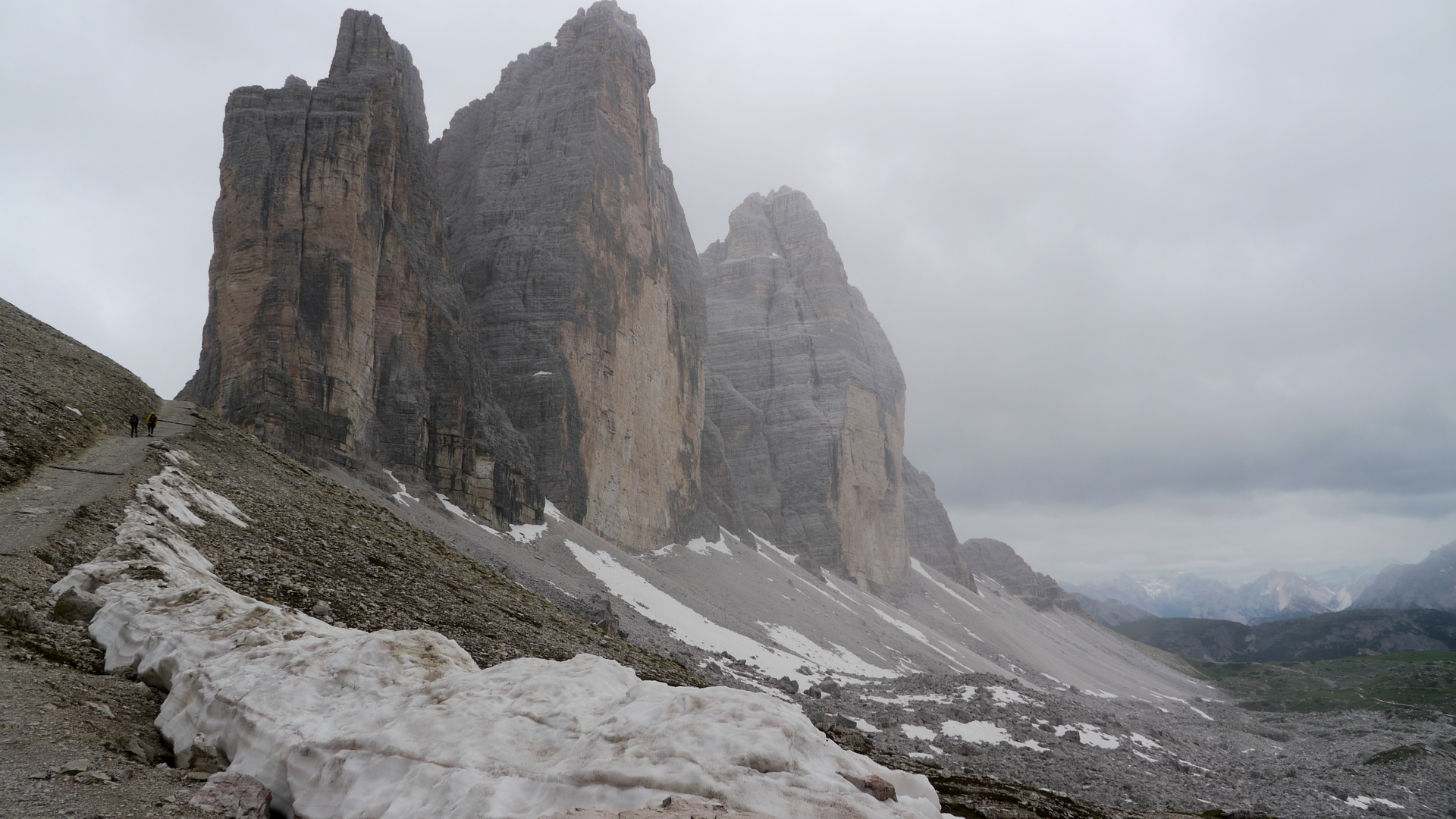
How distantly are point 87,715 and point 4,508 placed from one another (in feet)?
24.1

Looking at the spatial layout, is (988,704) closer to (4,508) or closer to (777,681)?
(777,681)

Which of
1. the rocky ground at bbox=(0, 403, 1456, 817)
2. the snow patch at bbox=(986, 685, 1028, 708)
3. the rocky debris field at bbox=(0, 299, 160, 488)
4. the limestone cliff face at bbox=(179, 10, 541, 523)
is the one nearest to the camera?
the rocky ground at bbox=(0, 403, 1456, 817)

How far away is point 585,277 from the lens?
62.7 meters

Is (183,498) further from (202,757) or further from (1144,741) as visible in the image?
(1144,741)

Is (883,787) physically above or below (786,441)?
below

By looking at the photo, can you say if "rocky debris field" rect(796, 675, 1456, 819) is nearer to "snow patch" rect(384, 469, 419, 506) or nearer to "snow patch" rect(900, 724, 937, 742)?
"snow patch" rect(900, 724, 937, 742)

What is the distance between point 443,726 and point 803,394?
100062mm

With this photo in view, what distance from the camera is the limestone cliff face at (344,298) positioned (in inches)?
1503

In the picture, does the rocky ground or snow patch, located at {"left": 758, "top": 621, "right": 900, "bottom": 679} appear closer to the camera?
the rocky ground

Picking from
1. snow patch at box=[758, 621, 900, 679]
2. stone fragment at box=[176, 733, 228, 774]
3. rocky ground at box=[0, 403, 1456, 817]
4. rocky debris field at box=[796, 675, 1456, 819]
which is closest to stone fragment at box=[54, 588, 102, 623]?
rocky ground at box=[0, 403, 1456, 817]

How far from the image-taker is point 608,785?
17.9 feet

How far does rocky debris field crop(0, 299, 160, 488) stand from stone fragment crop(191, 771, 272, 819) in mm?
10916

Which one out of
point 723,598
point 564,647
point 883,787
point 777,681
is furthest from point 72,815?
point 723,598

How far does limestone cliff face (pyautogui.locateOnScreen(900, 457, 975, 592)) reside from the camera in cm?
12738
